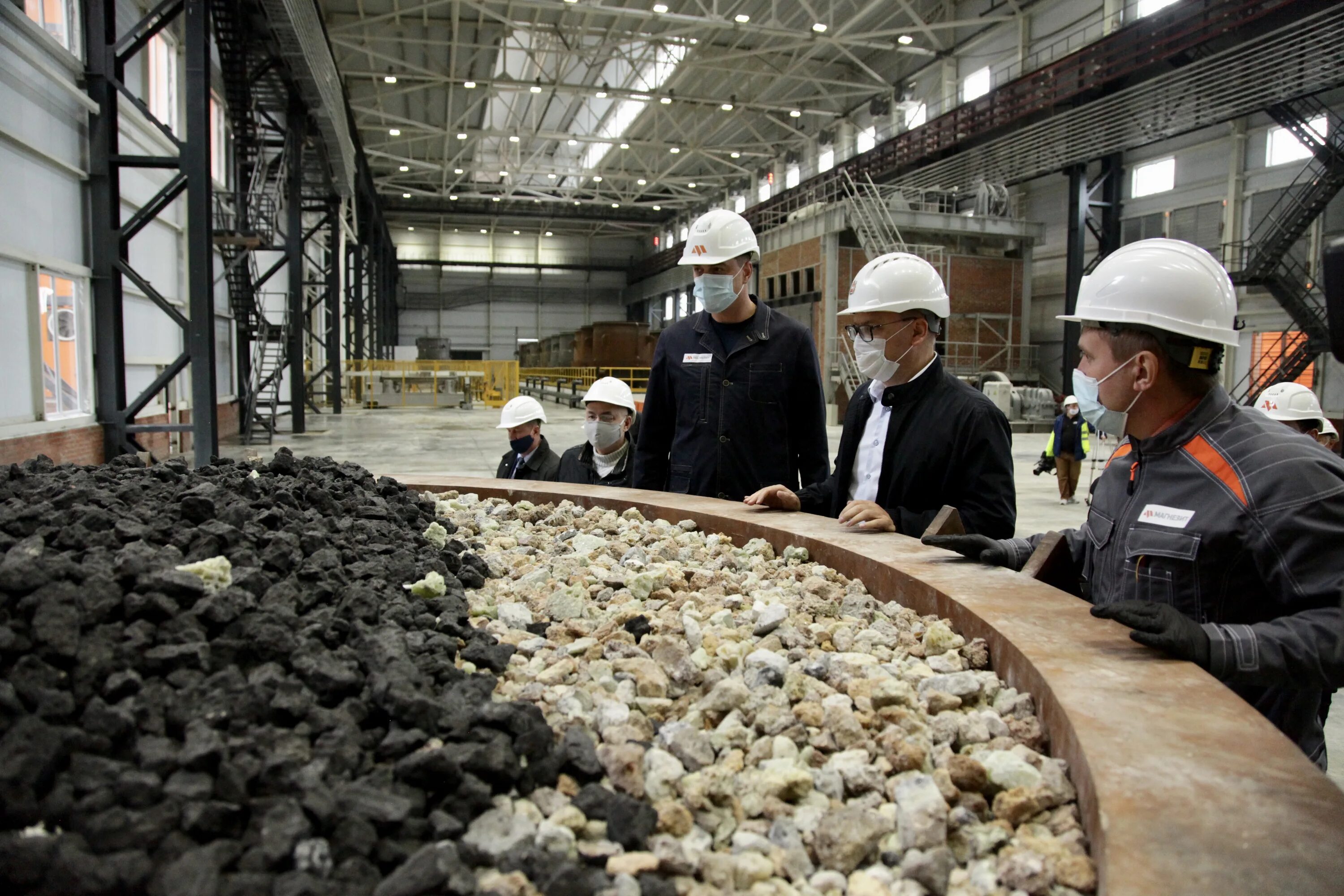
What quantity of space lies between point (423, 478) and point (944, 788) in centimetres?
373

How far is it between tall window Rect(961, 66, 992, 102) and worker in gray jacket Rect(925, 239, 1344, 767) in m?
23.0

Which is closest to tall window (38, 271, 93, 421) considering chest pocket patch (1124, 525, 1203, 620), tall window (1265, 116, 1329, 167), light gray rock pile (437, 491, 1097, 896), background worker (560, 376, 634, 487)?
background worker (560, 376, 634, 487)

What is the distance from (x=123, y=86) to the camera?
9359 mm

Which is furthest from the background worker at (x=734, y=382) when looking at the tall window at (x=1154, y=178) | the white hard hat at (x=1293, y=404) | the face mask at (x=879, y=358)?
the tall window at (x=1154, y=178)

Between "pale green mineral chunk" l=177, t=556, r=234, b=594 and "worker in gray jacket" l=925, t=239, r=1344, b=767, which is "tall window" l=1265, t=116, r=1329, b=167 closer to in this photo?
"worker in gray jacket" l=925, t=239, r=1344, b=767

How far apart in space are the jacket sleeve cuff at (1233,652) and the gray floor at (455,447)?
11.8ft

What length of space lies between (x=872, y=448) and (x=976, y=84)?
76.4 feet

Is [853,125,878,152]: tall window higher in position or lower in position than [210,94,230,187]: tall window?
higher

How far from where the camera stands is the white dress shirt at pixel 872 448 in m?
3.40

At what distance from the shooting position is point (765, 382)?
13.2ft

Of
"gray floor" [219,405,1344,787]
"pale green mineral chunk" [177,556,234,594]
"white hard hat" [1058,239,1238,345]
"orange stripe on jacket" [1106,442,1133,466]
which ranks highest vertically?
"white hard hat" [1058,239,1238,345]

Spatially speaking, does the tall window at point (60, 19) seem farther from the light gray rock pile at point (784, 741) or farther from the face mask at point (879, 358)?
the light gray rock pile at point (784, 741)

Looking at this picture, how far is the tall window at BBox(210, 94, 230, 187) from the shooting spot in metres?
16.0

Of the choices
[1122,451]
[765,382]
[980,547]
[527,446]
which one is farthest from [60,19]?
[1122,451]
